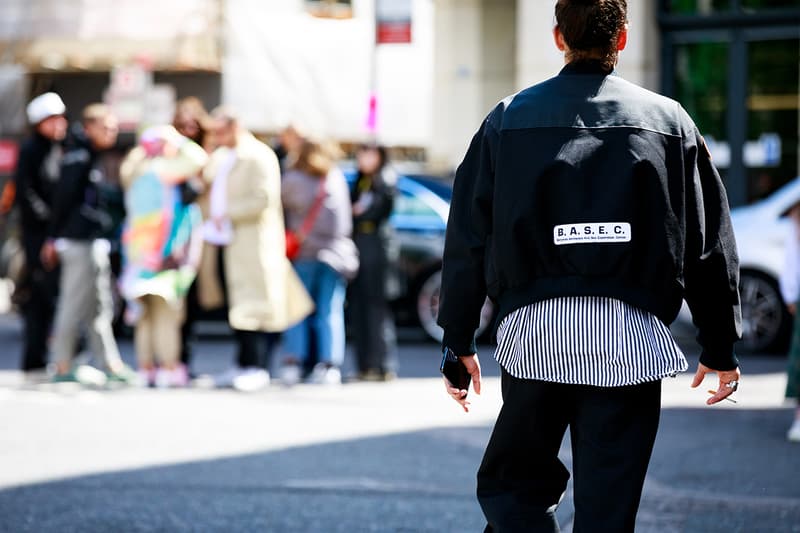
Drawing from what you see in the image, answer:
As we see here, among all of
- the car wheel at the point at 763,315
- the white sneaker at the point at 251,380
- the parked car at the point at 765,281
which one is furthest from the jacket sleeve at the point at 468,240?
the car wheel at the point at 763,315

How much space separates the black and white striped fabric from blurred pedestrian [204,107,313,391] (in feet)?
22.2

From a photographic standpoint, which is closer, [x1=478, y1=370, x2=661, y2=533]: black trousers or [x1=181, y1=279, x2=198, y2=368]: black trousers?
[x1=478, y1=370, x2=661, y2=533]: black trousers

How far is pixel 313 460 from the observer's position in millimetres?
7289

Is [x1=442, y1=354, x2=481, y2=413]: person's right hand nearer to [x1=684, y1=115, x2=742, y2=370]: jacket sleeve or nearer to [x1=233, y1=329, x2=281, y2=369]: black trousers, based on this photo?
[x1=684, y1=115, x2=742, y2=370]: jacket sleeve

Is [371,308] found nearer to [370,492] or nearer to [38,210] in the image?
[38,210]

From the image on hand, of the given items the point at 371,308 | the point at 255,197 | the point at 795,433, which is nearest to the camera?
the point at 795,433

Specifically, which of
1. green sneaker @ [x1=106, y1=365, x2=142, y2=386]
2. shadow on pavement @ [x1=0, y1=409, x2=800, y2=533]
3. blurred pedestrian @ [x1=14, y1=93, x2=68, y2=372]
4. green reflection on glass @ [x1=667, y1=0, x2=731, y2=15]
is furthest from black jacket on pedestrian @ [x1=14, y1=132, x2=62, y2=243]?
green reflection on glass @ [x1=667, y1=0, x2=731, y2=15]

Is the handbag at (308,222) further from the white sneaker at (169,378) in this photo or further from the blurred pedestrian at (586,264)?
the blurred pedestrian at (586,264)

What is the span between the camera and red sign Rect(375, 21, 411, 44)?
1469 centimetres

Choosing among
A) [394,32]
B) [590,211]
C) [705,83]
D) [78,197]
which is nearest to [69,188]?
[78,197]

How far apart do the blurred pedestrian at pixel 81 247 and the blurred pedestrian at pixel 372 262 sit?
5.60 ft

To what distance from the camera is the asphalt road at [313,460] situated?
5.91 metres

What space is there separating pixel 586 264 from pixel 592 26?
1.91 feet

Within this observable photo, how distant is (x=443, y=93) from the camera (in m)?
20.6
